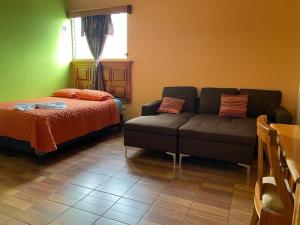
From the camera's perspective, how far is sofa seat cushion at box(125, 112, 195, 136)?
2781 millimetres

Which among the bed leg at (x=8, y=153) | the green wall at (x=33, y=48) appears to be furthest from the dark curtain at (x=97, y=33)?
the bed leg at (x=8, y=153)

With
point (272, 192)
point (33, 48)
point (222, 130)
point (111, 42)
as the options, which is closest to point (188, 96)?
point (222, 130)

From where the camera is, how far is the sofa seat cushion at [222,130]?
246cm

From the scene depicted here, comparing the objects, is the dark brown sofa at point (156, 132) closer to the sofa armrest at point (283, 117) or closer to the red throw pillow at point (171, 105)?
the red throw pillow at point (171, 105)

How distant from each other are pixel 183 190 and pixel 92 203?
85cm

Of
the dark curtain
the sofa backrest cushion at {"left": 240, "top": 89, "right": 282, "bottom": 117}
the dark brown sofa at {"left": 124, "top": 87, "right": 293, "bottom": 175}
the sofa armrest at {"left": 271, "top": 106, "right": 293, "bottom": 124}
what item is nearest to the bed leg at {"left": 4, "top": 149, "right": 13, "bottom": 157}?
the dark brown sofa at {"left": 124, "top": 87, "right": 293, "bottom": 175}

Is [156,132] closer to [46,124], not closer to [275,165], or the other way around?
[46,124]

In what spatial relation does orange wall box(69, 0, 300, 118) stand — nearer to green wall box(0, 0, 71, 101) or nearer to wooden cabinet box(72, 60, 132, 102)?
wooden cabinet box(72, 60, 132, 102)

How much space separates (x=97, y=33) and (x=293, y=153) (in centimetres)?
406

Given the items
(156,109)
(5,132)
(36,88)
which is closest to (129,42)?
(156,109)

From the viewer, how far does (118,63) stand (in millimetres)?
4355

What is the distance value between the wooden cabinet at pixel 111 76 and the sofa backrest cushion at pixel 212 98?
1464 mm

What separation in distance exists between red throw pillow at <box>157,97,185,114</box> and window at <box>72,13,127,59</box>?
4.36ft

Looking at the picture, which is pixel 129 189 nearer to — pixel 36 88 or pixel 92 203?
pixel 92 203
